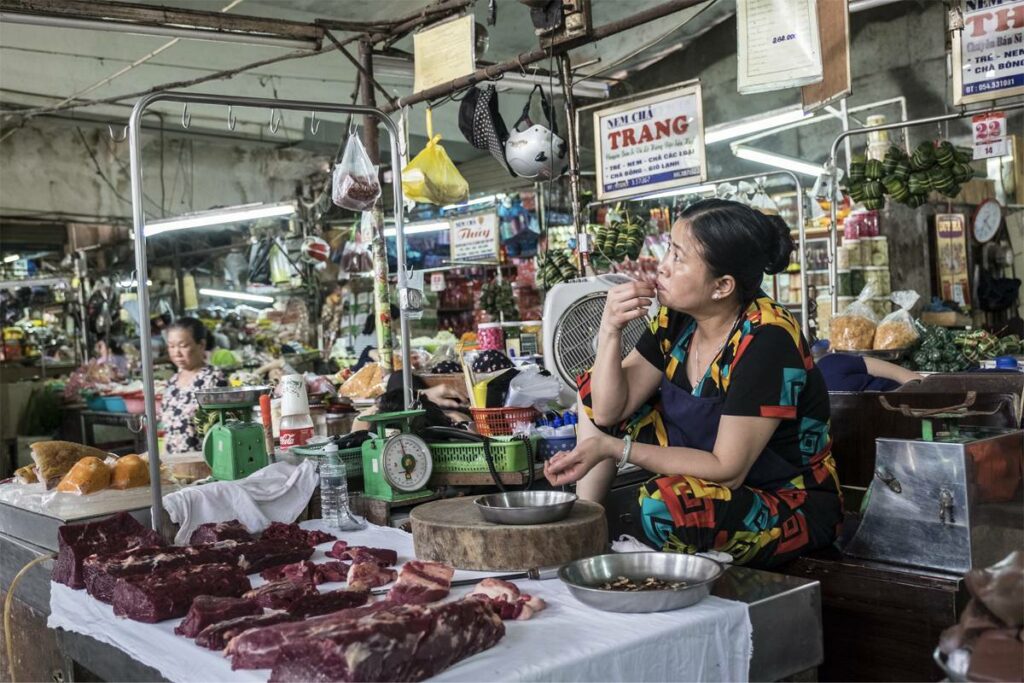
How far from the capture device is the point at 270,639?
171cm

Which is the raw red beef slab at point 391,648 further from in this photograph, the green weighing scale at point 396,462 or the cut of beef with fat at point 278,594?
the green weighing scale at point 396,462

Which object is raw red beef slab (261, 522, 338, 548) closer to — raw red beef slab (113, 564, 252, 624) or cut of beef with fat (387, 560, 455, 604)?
raw red beef slab (113, 564, 252, 624)

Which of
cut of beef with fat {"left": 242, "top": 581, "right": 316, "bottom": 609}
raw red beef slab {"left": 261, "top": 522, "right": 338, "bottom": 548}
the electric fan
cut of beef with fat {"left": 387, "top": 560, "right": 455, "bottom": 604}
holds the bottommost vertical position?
raw red beef slab {"left": 261, "top": 522, "right": 338, "bottom": 548}

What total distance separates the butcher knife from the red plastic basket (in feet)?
3.61

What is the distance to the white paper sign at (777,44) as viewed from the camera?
13.1 ft

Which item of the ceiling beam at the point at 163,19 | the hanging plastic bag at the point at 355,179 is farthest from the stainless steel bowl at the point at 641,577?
the ceiling beam at the point at 163,19

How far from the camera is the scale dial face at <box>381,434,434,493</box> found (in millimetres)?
2932

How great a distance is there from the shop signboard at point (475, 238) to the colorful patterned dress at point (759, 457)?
4800 mm

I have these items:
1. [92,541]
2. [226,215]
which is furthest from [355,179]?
[226,215]

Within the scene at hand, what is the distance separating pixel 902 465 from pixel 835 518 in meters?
0.31

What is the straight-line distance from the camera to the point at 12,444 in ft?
30.8

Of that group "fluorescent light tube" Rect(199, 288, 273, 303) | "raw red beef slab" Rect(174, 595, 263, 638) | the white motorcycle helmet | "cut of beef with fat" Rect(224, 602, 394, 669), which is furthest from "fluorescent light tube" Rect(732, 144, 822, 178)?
"fluorescent light tube" Rect(199, 288, 273, 303)

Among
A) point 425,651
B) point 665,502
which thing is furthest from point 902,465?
point 425,651

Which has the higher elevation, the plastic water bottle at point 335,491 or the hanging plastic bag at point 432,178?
the hanging plastic bag at point 432,178
